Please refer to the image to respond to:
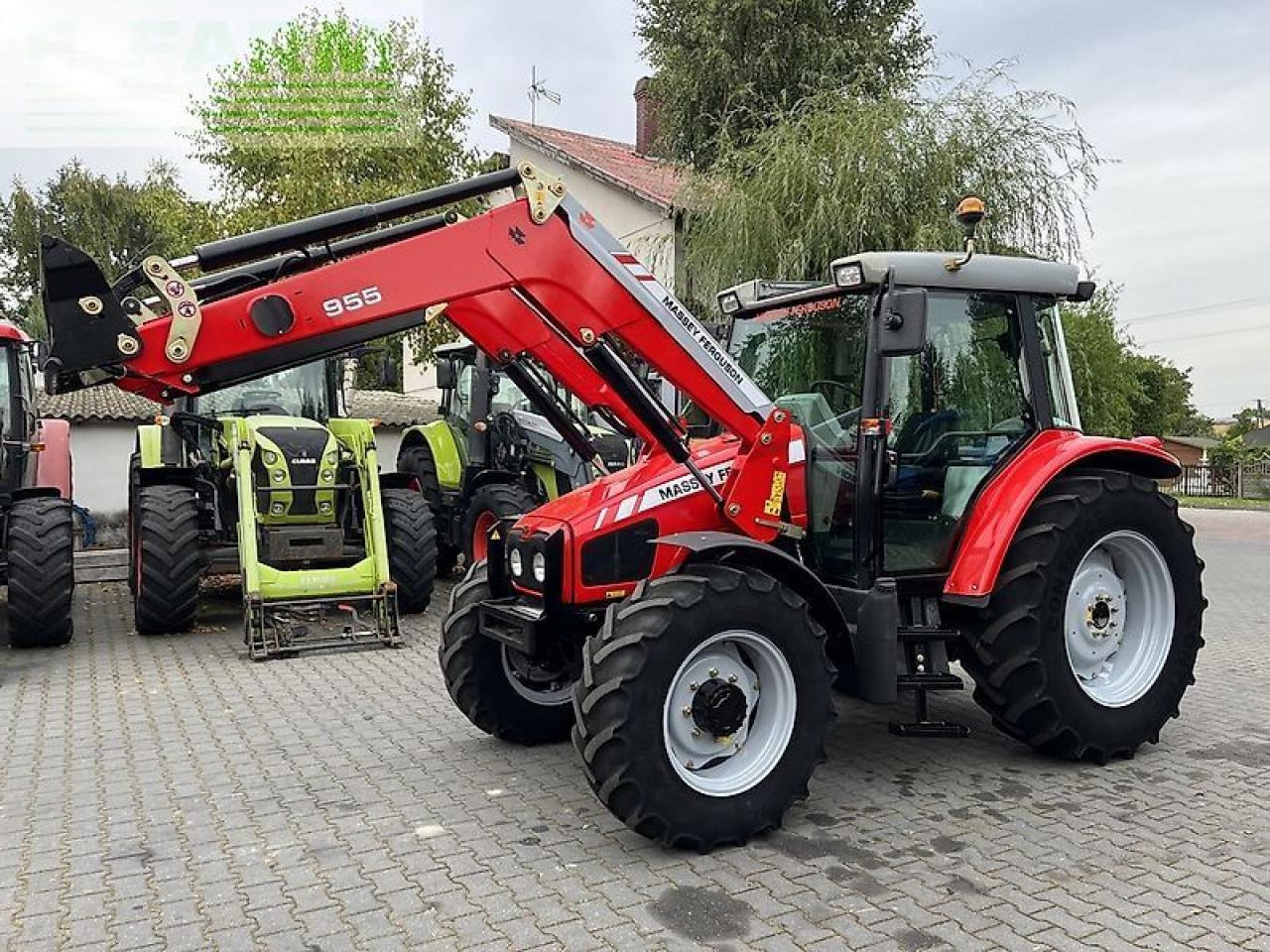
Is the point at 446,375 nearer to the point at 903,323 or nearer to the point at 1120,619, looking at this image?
the point at 903,323

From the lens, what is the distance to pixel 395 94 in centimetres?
2031

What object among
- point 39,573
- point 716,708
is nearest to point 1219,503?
point 716,708

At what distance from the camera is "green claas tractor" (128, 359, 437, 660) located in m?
7.86

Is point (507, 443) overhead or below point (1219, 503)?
overhead

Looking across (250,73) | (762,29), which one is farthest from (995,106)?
(250,73)

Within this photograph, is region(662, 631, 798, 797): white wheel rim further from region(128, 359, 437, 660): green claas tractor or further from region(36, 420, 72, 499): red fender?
region(36, 420, 72, 499): red fender

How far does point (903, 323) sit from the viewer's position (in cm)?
424

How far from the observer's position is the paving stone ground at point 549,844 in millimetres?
3342

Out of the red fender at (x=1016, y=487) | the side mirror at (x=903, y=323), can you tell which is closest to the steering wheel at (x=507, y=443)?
the red fender at (x=1016, y=487)

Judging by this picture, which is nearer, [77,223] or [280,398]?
[280,398]

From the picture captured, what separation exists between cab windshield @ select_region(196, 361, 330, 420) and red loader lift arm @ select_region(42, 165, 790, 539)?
549cm

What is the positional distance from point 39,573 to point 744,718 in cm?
591

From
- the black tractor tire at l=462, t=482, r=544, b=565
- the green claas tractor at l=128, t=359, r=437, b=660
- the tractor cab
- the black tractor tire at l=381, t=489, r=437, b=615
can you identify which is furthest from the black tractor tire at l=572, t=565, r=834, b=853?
the black tractor tire at l=462, t=482, r=544, b=565

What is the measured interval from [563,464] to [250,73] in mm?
15827
